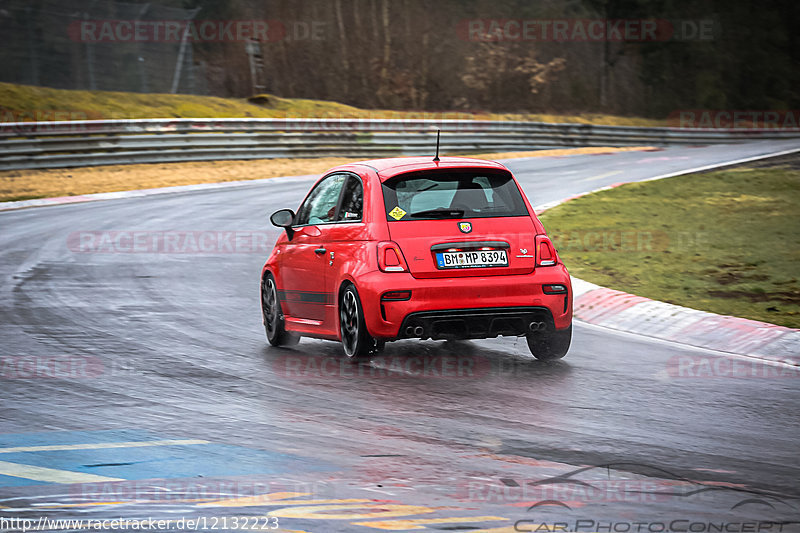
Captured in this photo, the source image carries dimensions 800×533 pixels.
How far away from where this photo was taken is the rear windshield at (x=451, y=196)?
8.59m

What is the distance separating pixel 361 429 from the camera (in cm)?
645

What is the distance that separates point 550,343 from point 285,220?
2.64 metres

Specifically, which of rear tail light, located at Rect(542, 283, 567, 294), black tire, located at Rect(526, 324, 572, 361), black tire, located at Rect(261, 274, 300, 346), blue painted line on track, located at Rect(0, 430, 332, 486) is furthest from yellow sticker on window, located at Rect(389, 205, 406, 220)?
blue painted line on track, located at Rect(0, 430, 332, 486)

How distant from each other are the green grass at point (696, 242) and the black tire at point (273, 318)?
13.2ft

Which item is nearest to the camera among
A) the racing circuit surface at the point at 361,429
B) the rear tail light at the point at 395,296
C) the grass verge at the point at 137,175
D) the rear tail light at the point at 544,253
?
the racing circuit surface at the point at 361,429

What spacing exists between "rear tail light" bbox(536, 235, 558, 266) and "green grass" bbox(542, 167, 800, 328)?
8.64 ft

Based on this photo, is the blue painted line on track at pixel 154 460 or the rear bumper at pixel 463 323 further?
the rear bumper at pixel 463 323

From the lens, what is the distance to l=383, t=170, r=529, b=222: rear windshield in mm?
8586

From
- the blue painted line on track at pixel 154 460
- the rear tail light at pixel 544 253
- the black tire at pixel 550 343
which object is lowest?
the black tire at pixel 550 343

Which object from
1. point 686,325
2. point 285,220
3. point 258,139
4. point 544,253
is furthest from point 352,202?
point 258,139

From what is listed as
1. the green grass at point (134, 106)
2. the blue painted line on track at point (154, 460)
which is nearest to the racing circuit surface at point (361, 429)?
the blue painted line on track at point (154, 460)

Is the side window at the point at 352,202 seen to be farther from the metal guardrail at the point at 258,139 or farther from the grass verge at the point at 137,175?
the metal guardrail at the point at 258,139

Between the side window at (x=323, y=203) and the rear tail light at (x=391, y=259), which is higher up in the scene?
the side window at (x=323, y=203)

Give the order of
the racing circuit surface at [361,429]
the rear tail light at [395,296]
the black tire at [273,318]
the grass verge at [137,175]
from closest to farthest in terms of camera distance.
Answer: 1. the racing circuit surface at [361,429]
2. the rear tail light at [395,296]
3. the black tire at [273,318]
4. the grass verge at [137,175]
